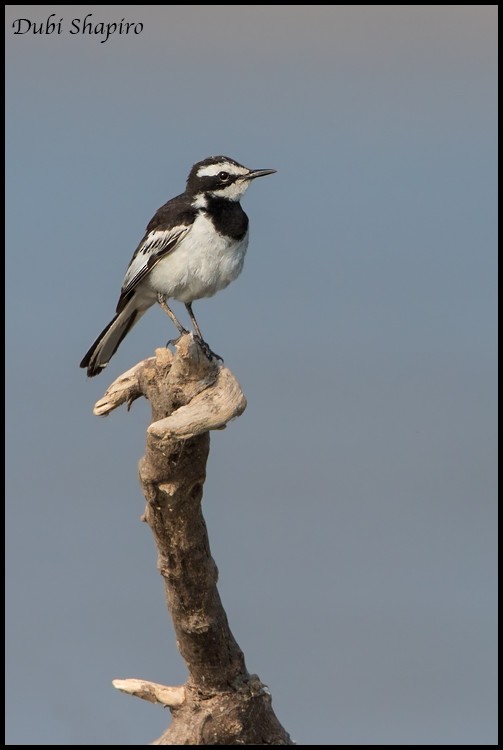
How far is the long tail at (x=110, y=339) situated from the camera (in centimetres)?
880

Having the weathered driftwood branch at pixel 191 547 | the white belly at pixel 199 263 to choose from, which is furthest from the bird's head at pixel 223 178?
the weathered driftwood branch at pixel 191 547

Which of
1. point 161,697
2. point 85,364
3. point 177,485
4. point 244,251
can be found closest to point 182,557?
point 177,485

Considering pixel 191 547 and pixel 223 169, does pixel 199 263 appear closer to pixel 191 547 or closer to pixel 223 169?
pixel 223 169

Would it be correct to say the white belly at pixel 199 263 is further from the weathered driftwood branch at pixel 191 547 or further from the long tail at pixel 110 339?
the weathered driftwood branch at pixel 191 547

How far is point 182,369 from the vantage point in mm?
7195

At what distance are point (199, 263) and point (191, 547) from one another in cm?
235

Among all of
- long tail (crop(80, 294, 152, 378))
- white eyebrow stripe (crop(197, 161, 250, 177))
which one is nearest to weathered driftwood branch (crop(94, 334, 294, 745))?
long tail (crop(80, 294, 152, 378))

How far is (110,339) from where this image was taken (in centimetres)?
891

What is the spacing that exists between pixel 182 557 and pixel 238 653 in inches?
37.8

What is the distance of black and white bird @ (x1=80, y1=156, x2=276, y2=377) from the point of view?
28.0ft

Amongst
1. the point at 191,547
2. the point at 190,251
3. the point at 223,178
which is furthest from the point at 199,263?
the point at 191,547

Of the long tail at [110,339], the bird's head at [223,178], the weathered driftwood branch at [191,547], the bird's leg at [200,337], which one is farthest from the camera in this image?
the bird's head at [223,178]

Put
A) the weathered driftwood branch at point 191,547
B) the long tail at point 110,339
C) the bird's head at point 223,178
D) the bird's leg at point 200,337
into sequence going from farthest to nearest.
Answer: the bird's head at point 223,178, the long tail at point 110,339, the bird's leg at point 200,337, the weathered driftwood branch at point 191,547

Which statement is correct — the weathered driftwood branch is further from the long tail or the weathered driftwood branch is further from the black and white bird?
the long tail
